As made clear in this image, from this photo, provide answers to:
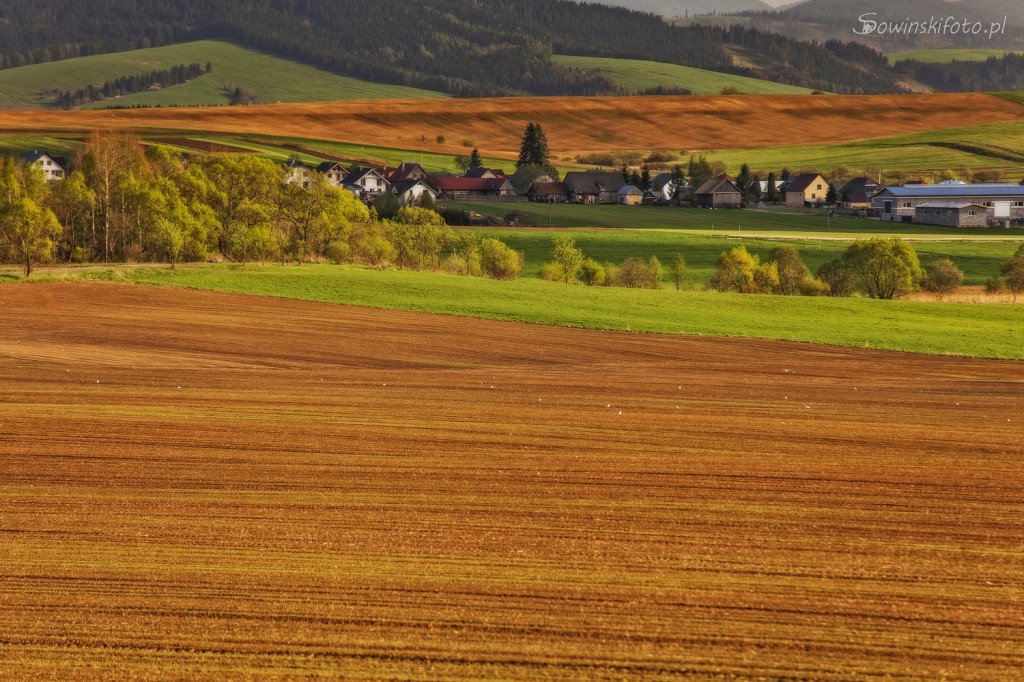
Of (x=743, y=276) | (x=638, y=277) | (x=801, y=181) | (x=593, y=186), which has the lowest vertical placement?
(x=638, y=277)

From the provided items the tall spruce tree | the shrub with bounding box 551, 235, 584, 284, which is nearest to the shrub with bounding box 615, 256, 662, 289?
the shrub with bounding box 551, 235, 584, 284

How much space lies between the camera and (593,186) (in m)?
157

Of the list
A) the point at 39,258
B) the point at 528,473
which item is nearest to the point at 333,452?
the point at 528,473

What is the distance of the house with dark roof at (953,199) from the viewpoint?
12638 centimetres

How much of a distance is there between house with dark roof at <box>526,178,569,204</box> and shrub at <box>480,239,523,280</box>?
249 feet

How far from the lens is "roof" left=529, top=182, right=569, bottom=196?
155m

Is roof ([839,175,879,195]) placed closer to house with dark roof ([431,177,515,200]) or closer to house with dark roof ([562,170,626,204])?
house with dark roof ([562,170,626,204])

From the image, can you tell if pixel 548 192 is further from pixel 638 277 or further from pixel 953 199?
pixel 638 277

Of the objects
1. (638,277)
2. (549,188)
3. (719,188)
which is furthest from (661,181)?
(638,277)

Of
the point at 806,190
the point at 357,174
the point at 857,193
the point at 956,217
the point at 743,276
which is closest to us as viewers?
the point at 743,276

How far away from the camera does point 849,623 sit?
1381cm

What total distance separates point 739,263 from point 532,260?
23232 millimetres

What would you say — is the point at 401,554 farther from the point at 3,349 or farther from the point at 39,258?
the point at 39,258

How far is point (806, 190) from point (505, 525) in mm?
145526
